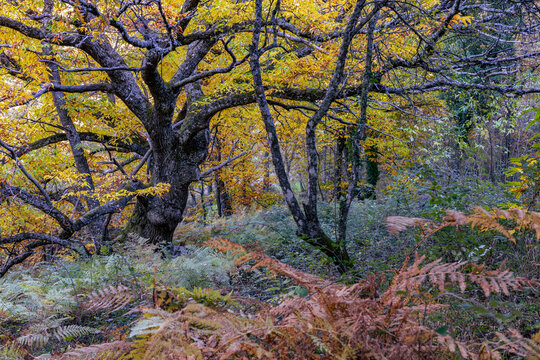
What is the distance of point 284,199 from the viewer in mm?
6629

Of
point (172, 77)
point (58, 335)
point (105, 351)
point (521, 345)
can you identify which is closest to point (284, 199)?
point (172, 77)

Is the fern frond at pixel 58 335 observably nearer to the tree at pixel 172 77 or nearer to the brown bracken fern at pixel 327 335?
the brown bracken fern at pixel 327 335

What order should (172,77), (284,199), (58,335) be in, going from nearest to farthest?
(58,335) → (284,199) → (172,77)

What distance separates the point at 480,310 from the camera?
1.32 m

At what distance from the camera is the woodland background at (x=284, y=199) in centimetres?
140

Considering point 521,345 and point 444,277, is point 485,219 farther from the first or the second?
point 521,345

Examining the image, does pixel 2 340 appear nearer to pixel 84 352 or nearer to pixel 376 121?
pixel 84 352

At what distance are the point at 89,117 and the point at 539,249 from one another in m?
9.89

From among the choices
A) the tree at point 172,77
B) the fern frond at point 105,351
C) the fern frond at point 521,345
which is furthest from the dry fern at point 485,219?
the tree at point 172,77

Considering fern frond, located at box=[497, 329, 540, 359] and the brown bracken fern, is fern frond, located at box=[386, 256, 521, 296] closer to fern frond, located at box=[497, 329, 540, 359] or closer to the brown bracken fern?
the brown bracken fern

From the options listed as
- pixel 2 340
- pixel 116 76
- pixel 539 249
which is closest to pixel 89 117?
pixel 116 76

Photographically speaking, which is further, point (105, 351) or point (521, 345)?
point (105, 351)

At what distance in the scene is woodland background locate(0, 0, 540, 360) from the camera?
1.40 m

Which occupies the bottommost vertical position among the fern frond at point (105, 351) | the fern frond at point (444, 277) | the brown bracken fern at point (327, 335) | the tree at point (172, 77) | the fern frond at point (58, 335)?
the fern frond at point (58, 335)
